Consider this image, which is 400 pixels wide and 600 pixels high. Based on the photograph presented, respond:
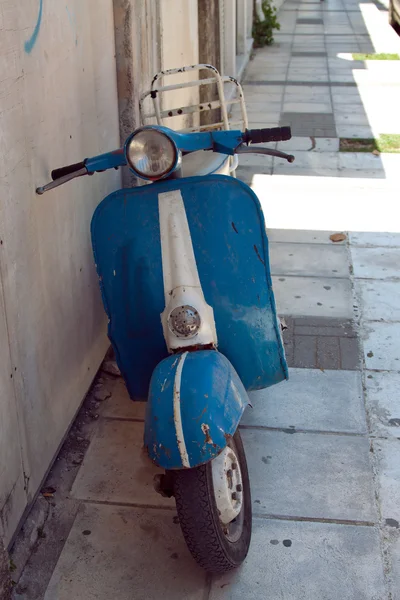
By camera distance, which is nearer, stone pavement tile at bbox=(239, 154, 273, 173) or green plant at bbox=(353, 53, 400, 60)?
stone pavement tile at bbox=(239, 154, 273, 173)

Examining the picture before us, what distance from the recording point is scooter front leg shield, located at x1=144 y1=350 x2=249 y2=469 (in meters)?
2.49

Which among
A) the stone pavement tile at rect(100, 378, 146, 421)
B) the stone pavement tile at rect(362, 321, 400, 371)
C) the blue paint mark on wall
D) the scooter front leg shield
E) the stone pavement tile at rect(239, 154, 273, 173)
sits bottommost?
the stone pavement tile at rect(362, 321, 400, 371)

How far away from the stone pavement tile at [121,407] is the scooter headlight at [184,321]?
41.0 inches

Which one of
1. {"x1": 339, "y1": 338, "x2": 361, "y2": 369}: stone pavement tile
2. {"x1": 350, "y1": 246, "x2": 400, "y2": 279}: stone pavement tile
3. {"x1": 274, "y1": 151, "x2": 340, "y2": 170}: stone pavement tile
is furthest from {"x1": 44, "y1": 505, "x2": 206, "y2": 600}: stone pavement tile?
{"x1": 274, "y1": 151, "x2": 340, "y2": 170}: stone pavement tile

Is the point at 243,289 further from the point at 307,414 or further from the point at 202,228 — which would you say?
the point at 307,414

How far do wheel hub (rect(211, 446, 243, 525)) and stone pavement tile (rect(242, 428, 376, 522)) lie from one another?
351 mm

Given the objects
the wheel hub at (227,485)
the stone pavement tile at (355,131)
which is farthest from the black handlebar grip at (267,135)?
the stone pavement tile at (355,131)

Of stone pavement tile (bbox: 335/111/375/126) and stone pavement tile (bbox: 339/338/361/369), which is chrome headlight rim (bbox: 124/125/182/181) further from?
stone pavement tile (bbox: 335/111/375/126)

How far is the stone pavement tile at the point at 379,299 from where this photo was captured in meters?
4.54

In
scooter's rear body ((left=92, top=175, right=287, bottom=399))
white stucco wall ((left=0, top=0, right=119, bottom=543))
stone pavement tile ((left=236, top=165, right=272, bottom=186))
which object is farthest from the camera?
stone pavement tile ((left=236, top=165, right=272, bottom=186))

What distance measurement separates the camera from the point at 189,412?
98.9 inches

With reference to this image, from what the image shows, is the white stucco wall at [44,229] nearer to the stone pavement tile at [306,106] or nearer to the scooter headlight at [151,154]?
the scooter headlight at [151,154]

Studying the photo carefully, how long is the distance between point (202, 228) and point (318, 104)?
686 centimetres

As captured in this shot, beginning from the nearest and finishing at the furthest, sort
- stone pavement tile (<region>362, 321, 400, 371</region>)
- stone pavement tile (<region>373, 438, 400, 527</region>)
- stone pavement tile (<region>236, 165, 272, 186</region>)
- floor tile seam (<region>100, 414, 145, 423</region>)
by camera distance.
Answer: stone pavement tile (<region>373, 438, 400, 527</region>) → floor tile seam (<region>100, 414, 145, 423</region>) → stone pavement tile (<region>362, 321, 400, 371</region>) → stone pavement tile (<region>236, 165, 272, 186</region>)
